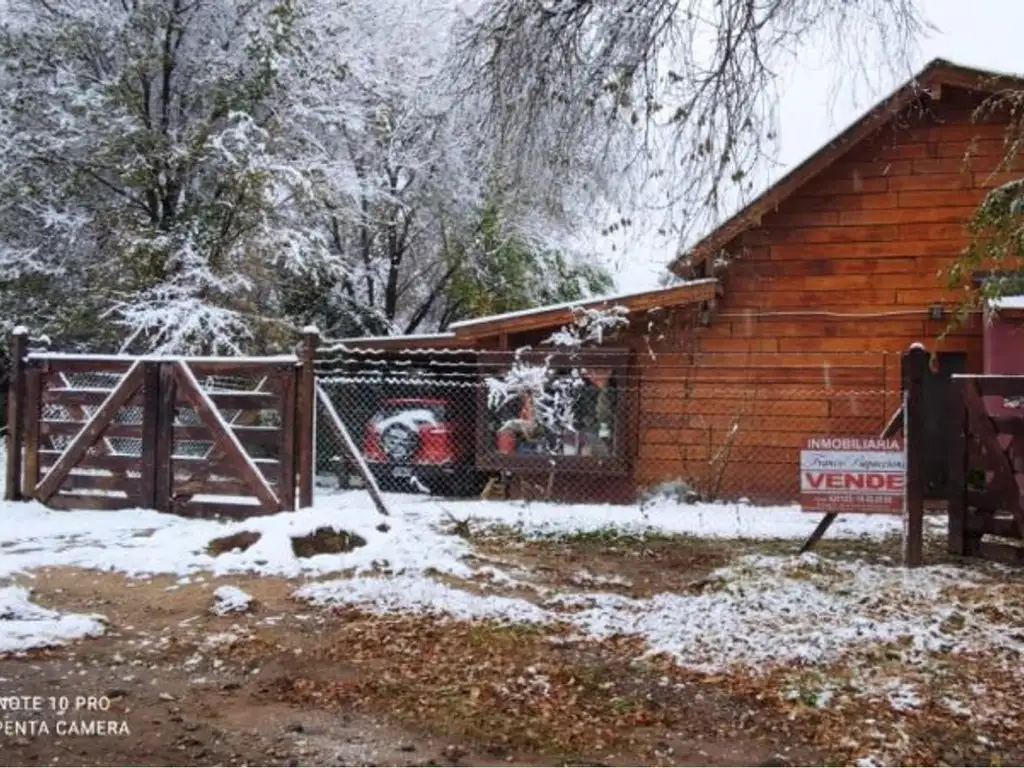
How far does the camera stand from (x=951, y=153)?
37.2 feet

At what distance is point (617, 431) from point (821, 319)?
2.98m

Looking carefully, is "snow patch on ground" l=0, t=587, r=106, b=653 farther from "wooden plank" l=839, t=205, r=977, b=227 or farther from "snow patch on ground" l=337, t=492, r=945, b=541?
"wooden plank" l=839, t=205, r=977, b=227

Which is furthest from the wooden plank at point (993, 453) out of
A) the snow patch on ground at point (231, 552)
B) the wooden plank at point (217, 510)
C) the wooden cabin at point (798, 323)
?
the wooden plank at point (217, 510)

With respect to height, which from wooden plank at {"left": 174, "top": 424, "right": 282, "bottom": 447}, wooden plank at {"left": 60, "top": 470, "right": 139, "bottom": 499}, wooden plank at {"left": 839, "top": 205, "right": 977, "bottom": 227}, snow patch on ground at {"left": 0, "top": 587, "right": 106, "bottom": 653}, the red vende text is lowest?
snow patch on ground at {"left": 0, "top": 587, "right": 106, "bottom": 653}

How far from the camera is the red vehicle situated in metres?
12.0

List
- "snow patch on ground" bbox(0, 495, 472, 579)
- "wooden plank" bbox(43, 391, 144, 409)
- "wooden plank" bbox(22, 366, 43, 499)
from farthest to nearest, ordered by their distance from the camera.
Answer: "wooden plank" bbox(22, 366, 43, 499) < "wooden plank" bbox(43, 391, 144, 409) < "snow patch on ground" bbox(0, 495, 472, 579)

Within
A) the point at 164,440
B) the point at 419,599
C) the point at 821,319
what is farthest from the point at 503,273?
the point at 419,599

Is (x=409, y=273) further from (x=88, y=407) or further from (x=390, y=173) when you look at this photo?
(x=88, y=407)

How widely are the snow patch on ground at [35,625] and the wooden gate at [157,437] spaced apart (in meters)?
2.83

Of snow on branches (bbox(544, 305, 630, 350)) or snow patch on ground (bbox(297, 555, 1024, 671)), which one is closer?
snow patch on ground (bbox(297, 555, 1024, 671))

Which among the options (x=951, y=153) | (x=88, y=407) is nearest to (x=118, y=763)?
(x=88, y=407)

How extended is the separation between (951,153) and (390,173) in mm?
10125

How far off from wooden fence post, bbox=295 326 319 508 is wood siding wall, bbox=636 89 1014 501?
5137 millimetres

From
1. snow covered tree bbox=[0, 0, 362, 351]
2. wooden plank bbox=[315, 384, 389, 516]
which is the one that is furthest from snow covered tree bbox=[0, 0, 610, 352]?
wooden plank bbox=[315, 384, 389, 516]
